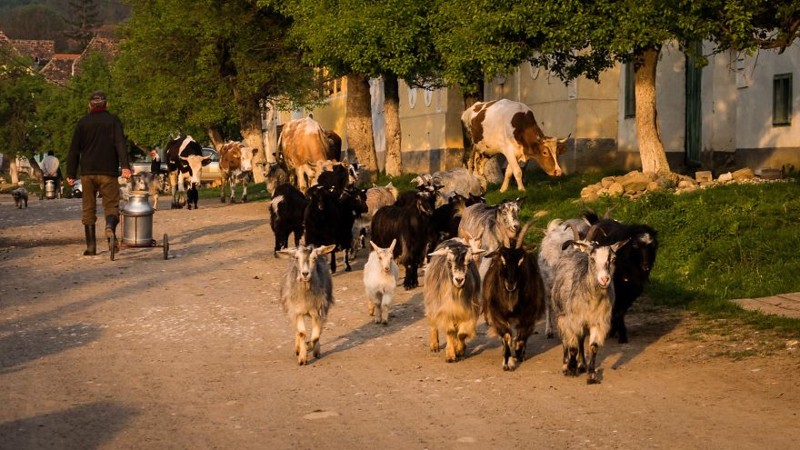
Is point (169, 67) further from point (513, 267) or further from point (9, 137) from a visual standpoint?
point (9, 137)

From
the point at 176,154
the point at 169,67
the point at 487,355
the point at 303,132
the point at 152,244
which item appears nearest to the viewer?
the point at 487,355

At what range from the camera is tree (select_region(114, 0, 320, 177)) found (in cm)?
4225

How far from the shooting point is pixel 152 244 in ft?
74.8

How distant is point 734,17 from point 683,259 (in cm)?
495

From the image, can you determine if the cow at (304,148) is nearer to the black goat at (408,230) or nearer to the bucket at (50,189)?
the black goat at (408,230)

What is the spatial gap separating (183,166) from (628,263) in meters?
24.4

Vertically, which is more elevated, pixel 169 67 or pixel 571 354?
pixel 169 67

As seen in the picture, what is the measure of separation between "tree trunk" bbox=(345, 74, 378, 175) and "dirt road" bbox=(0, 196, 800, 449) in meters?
19.4

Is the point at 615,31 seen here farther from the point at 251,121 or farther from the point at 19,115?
the point at 19,115

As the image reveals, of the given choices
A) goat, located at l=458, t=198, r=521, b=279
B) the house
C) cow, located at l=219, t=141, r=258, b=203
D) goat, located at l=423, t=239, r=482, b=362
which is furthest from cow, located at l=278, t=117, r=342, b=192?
goat, located at l=423, t=239, r=482, b=362

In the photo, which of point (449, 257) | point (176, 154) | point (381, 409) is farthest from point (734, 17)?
point (176, 154)

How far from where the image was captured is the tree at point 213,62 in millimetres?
42250

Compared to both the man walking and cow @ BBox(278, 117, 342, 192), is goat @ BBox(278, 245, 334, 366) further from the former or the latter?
cow @ BBox(278, 117, 342, 192)

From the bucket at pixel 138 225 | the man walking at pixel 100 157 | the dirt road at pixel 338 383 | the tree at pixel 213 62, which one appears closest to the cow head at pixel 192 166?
the tree at pixel 213 62
